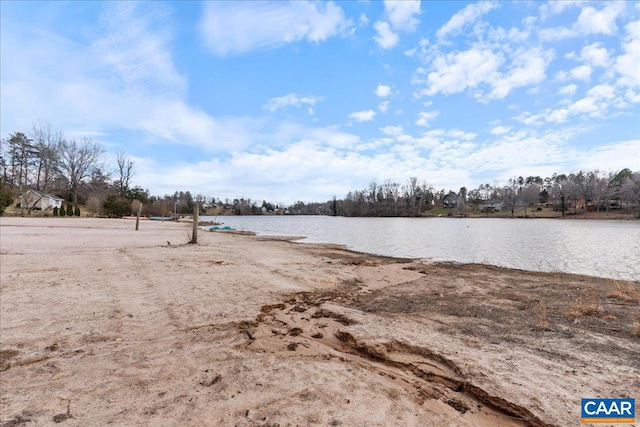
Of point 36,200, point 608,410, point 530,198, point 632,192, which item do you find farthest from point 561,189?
point 36,200

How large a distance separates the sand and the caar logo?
10cm

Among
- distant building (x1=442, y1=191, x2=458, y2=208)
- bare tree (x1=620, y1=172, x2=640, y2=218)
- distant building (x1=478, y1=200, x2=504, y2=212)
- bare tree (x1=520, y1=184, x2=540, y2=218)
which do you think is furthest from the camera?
distant building (x1=442, y1=191, x2=458, y2=208)

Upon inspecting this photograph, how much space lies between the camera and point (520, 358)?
12.7ft

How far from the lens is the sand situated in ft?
9.14

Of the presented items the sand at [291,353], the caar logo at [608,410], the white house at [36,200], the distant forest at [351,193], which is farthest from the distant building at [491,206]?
the caar logo at [608,410]

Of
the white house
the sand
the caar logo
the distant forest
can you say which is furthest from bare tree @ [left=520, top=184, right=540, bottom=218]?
the white house

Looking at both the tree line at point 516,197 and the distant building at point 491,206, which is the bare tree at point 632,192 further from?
the distant building at point 491,206

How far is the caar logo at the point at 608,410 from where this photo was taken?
2.73 meters

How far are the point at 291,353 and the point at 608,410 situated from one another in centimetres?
324

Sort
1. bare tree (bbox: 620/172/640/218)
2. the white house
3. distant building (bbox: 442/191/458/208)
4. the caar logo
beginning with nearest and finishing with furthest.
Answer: the caar logo < the white house < bare tree (bbox: 620/172/640/218) < distant building (bbox: 442/191/458/208)

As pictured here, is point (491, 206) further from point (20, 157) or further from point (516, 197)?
point (20, 157)

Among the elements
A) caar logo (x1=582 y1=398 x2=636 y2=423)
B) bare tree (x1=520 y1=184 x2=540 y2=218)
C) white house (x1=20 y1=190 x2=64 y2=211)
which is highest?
bare tree (x1=520 y1=184 x2=540 y2=218)

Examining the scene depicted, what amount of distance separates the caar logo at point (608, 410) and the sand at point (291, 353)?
0.34ft

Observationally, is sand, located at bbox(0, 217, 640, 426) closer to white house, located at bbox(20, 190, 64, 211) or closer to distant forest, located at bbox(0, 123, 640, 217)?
distant forest, located at bbox(0, 123, 640, 217)
